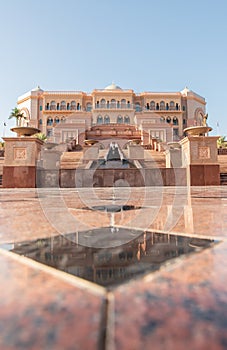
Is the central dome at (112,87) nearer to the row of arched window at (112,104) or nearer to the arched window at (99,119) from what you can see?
the row of arched window at (112,104)

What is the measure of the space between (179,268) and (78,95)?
44634mm

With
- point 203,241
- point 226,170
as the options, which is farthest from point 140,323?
point 226,170

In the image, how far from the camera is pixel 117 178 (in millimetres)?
8094

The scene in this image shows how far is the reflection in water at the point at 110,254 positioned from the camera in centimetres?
60

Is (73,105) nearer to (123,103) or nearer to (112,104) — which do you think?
(112,104)

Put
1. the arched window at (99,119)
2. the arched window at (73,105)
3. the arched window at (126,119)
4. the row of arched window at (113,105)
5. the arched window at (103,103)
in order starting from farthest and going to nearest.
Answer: the arched window at (73,105), the row of arched window at (113,105), the arched window at (103,103), the arched window at (126,119), the arched window at (99,119)

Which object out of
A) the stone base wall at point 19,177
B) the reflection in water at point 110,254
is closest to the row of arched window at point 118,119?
the stone base wall at point 19,177

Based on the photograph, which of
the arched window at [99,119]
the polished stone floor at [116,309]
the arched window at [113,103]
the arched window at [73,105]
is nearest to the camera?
the polished stone floor at [116,309]

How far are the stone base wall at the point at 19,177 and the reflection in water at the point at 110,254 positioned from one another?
7.40 m

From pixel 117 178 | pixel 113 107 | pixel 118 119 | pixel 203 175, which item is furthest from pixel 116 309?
pixel 113 107

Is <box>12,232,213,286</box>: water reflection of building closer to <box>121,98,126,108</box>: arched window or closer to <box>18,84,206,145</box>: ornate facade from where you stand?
<box>18,84,206,145</box>: ornate facade

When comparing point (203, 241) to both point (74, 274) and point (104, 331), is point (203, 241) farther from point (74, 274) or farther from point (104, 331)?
point (104, 331)

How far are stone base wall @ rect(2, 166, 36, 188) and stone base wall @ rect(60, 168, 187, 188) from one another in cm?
101

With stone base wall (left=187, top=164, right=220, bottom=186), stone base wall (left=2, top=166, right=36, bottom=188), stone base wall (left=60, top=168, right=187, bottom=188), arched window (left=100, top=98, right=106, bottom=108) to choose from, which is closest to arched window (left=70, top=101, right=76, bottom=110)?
arched window (left=100, top=98, right=106, bottom=108)
